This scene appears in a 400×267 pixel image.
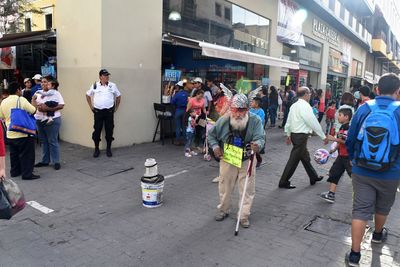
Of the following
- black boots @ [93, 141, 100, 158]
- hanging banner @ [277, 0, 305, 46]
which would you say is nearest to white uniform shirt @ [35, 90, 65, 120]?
black boots @ [93, 141, 100, 158]

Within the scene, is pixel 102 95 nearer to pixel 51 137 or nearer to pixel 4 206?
pixel 51 137

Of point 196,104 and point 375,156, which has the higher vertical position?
point 196,104

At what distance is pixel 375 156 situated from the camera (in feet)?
10.4

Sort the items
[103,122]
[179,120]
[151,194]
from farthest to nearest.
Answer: [179,120]
[103,122]
[151,194]

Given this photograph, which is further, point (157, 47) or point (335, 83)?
point (335, 83)

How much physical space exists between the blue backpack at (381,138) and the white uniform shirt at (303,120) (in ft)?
7.36

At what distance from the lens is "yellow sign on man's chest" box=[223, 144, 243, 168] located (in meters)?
4.02

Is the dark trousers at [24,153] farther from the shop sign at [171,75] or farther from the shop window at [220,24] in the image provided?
the shop window at [220,24]

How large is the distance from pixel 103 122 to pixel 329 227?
16.6ft

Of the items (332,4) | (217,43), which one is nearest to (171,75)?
(217,43)

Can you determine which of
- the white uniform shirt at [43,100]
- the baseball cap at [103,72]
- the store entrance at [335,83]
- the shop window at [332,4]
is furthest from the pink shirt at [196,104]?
the store entrance at [335,83]

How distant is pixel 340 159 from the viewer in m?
5.05

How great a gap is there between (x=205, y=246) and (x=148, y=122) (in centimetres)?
561

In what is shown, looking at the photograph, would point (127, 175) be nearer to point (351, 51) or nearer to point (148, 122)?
point (148, 122)
